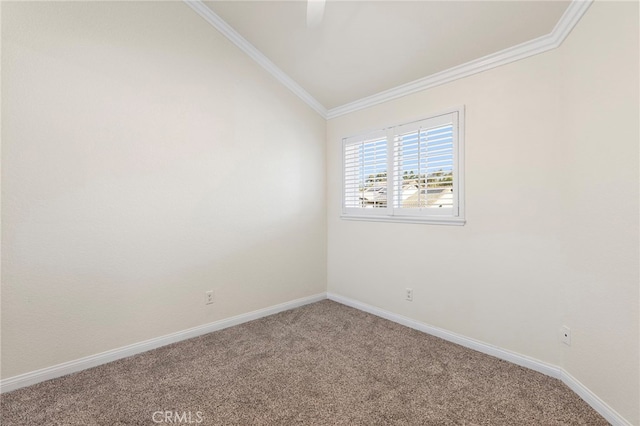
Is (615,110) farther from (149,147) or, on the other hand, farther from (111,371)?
(111,371)

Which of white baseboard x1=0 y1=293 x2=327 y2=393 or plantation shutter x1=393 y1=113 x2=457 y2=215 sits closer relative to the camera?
white baseboard x1=0 y1=293 x2=327 y2=393

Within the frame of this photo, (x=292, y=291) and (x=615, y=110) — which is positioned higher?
(x=615, y=110)

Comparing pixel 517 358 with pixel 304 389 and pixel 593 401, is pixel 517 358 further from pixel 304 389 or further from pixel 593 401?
pixel 304 389

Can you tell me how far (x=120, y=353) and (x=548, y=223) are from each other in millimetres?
3263

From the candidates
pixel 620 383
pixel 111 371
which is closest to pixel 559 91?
pixel 620 383

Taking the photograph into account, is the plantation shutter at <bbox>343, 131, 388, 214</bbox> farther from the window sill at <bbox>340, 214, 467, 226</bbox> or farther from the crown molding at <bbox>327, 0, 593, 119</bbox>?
the crown molding at <bbox>327, 0, 593, 119</bbox>

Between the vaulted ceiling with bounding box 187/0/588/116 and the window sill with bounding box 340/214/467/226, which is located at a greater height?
the vaulted ceiling with bounding box 187/0/588/116

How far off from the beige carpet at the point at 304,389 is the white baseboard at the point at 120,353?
56mm

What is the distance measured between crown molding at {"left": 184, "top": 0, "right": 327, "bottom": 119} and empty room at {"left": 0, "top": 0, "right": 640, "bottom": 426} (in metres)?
0.02

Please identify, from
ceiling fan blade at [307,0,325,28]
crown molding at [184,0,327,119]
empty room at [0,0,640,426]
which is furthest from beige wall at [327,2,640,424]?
ceiling fan blade at [307,0,325,28]

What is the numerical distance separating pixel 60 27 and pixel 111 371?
94.8 inches

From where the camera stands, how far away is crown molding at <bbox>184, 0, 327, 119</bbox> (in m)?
2.57

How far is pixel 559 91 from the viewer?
190cm

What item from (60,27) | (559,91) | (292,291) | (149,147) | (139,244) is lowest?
(292,291)
